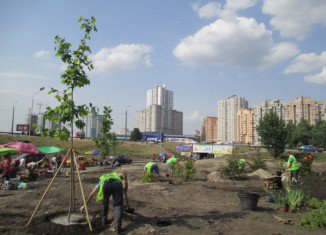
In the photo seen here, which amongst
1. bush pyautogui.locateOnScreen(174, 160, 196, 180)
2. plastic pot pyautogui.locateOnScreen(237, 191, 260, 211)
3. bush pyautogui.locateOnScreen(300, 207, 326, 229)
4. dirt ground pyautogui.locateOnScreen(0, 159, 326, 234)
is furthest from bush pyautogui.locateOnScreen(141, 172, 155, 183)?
bush pyautogui.locateOnScreen(300, 207, 326, 229)

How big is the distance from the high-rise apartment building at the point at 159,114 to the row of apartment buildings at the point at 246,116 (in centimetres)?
2161

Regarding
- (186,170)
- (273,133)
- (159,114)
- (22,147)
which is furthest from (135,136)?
(186,170)

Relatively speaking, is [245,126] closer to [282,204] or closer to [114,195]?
[282,204]

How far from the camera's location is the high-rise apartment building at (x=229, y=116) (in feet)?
423

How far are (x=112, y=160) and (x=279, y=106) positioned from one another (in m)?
86.1

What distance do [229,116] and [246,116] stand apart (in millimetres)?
18773

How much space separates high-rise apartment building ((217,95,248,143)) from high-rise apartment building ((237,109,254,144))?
7354 millimetres

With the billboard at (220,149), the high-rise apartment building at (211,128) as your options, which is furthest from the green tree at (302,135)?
the high-rise apartment building at (211,128)

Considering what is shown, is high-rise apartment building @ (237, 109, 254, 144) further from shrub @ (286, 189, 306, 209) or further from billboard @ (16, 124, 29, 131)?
shrub @ (286, 189, 306, 209)

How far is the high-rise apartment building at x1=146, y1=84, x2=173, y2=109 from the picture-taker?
123m

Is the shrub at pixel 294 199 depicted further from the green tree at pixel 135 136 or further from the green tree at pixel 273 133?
the green tree at pixel 135 136

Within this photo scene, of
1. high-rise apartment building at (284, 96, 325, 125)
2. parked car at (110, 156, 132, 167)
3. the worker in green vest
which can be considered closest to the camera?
the worker in green vest

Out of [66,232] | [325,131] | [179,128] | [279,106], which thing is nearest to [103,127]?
[66,232]

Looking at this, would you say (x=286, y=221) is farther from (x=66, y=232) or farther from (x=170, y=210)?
(x=66, y=232)
